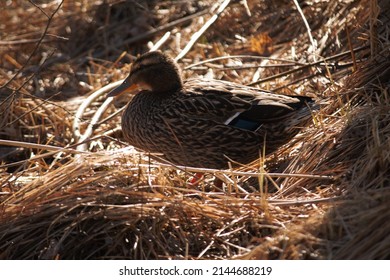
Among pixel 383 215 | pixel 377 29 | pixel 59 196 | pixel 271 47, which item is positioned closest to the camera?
pixel 383 215

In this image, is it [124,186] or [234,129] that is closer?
[124,186]

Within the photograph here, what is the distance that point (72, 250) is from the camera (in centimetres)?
442

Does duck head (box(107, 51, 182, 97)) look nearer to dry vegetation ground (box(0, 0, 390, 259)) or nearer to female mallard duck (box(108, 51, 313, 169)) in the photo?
female mallard duck (box(108, 51, 313, 169))

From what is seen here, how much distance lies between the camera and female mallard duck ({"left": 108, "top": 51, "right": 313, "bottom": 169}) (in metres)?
5.72

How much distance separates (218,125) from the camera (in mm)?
5719

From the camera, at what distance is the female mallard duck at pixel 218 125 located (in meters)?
5.72

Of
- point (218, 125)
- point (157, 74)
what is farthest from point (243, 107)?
point (157, 74)

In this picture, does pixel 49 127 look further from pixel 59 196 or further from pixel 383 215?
pixel 383 215

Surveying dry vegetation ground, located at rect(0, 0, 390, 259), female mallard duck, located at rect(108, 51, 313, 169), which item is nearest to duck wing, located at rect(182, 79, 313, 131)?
female mallard duck, located at rect(108, 51, 313, 169)

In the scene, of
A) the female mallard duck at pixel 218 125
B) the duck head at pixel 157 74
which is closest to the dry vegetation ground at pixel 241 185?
the female mallard duck at pixel 218 125

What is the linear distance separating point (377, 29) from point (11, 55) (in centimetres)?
419

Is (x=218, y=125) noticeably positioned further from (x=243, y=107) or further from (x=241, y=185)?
(x=241, y=185)

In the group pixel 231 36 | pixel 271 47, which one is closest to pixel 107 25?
pixel 231 36

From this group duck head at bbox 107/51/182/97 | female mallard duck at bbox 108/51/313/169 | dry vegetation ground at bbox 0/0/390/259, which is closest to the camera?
dry vegetation ground at bbox 0/0/390/259
